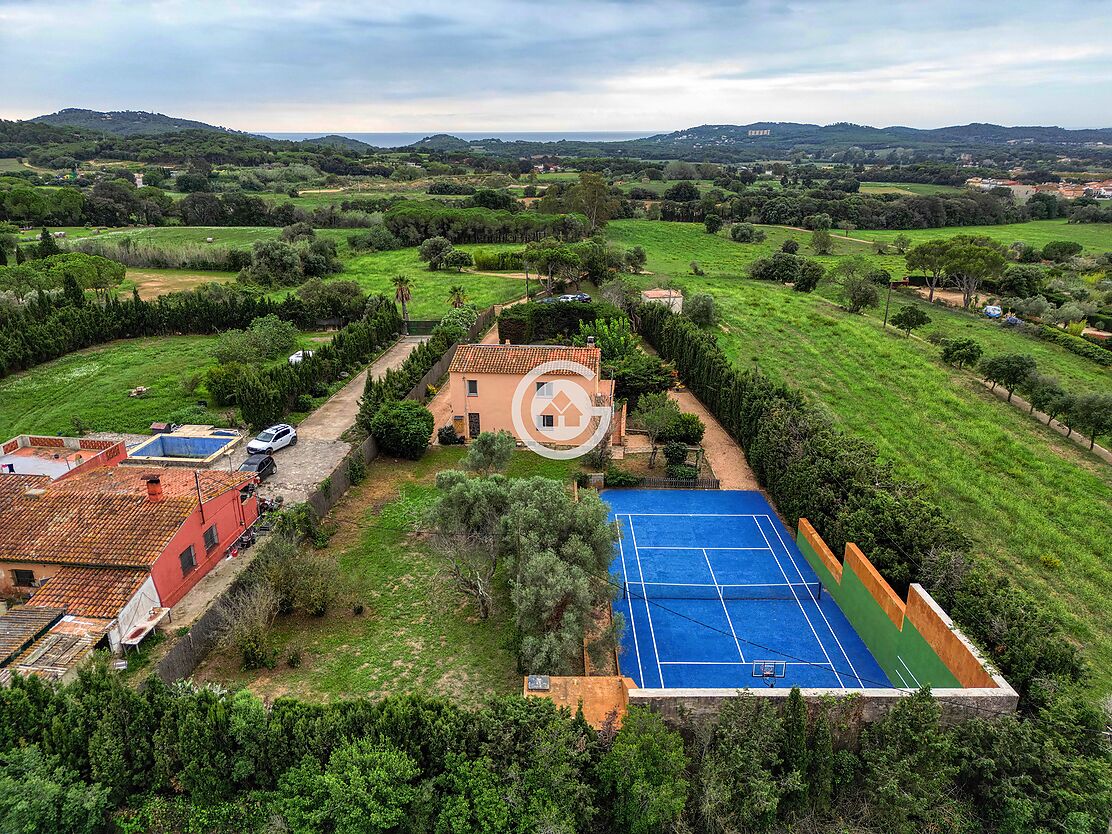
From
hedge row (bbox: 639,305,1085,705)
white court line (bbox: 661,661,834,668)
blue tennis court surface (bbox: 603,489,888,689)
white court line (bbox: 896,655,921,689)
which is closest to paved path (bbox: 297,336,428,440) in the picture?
blue tennis court surface (bbox: 603,489,888,689)

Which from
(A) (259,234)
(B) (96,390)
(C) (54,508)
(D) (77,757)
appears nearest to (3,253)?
(A) (259,234)

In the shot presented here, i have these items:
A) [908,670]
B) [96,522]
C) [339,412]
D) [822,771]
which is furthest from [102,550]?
[908,670]

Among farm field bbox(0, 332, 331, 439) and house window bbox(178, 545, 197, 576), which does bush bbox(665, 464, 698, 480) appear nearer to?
house window bbox(178, 545, 197, 576)

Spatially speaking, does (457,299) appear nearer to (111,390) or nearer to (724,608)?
(111,390)

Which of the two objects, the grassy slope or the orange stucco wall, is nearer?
the grassy slope

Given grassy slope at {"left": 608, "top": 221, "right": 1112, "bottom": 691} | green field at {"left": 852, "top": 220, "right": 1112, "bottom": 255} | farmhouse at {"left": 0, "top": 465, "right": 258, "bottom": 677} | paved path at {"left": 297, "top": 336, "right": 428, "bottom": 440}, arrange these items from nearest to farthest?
farmhouse at {"left": 0, "top": 465, "right": 258, "bottom": 677} < grassy slope at {"left": 608, "top": 221, "right": 1112, "bottom": 691} < paved path at {"left": 297, "top": 336, "right": 428, "bottom": 440} < green field at {"left": 852, "top": 220, "right": 1112, "bottom": 255}

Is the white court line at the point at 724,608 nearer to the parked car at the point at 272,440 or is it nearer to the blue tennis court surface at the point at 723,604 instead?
the blue tennis court surface at the point at 723,604

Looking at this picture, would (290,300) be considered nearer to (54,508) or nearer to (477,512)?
(54,508)
